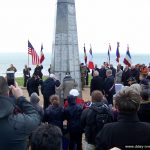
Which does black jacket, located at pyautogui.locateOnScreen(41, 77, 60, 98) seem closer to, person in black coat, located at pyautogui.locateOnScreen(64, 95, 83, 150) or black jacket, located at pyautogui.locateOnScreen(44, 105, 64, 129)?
person in black coat, located at pyautogui.locateOnScreen(64, 95, 83, 150)

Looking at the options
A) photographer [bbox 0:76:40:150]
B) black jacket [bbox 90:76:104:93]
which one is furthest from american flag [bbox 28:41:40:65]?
photographer [bbox 0:76:40:150]

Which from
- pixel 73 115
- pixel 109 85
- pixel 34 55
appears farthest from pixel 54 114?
pixel 34 55

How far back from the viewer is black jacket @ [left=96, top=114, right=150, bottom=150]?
3.88 m

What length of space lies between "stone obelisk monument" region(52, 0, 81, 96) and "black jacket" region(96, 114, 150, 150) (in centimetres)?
1045

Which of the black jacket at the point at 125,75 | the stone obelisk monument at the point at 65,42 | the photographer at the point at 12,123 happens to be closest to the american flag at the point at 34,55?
the black jacket at the point at 125,75

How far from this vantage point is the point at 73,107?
7.93 metres

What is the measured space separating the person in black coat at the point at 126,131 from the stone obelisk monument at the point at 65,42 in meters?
10.4

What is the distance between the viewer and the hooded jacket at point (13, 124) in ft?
11.8

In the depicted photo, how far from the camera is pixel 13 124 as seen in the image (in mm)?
3648

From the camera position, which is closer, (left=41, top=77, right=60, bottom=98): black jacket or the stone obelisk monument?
(left=41, top=77, right=60, bottom=98): black jacket

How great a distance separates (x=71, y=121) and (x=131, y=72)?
10.2 m

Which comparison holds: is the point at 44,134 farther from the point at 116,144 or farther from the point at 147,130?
the point at 147,130

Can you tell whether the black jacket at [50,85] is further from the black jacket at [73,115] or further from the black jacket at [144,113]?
the black jacket at [144,113]

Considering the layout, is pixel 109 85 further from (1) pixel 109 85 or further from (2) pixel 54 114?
(2) pixel 54 114
